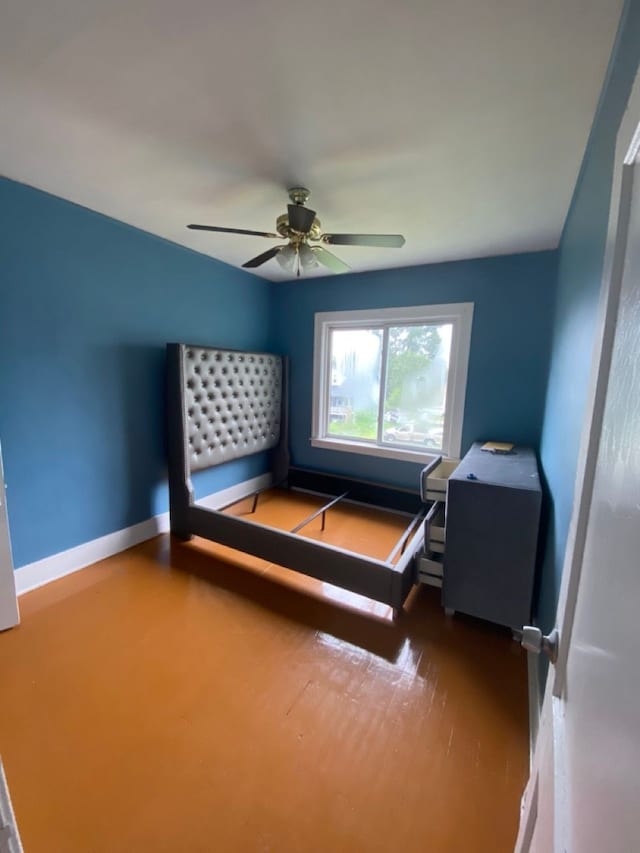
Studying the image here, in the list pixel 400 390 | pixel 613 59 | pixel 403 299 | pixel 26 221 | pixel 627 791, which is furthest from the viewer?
pixel 400 390

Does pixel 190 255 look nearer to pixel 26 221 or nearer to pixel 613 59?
pixel 26 221

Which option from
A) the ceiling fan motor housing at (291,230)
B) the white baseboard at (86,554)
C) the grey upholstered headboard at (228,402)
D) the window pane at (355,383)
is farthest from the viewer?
the window pane at (355,383)

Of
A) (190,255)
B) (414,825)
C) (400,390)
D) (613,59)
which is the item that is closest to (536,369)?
(400,390)

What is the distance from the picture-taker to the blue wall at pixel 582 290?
1008 millimetres

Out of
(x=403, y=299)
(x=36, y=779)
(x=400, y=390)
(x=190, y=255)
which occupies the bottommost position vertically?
(x=36, y=779)

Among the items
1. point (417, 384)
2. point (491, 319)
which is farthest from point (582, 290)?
point (417, 384)

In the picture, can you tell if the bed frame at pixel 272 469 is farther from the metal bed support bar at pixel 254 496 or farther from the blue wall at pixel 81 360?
the blue wall at pixel 81 360

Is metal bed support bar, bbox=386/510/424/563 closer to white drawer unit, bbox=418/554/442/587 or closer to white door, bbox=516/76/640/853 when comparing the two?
white drawer unit, bbox=418/554/442/587

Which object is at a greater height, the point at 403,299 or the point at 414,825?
the point at 403,299

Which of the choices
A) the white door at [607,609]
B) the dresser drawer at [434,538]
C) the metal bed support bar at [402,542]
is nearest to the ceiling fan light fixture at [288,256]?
the white door at [607,609]

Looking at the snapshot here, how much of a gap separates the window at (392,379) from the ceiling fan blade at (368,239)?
A: 4.43ft

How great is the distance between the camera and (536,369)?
266 centimetres

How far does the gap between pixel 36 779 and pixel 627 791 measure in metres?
1.75

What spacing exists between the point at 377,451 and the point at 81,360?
8.19ft
